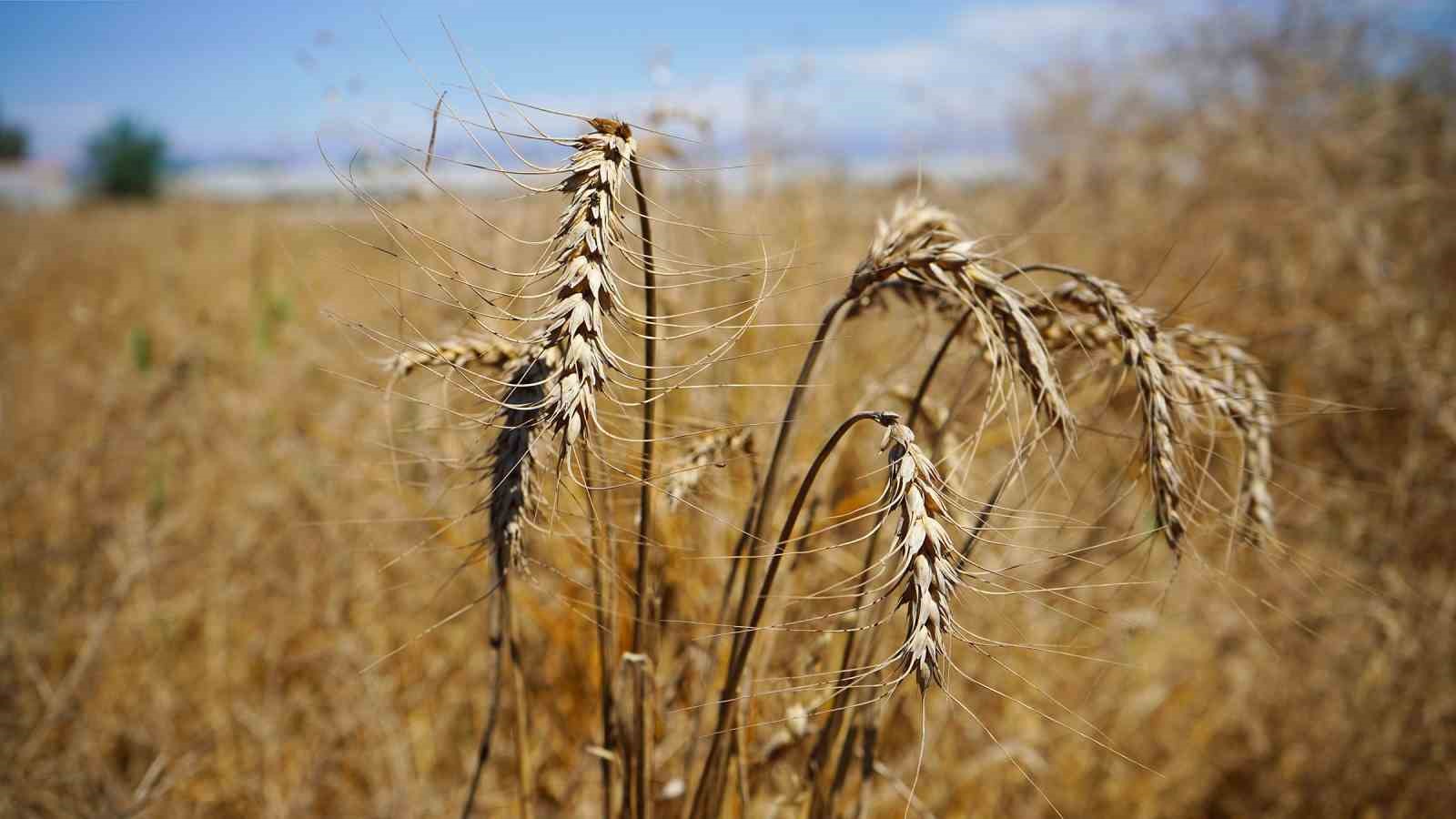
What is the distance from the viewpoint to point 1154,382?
95 cm

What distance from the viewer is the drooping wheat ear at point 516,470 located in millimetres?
868

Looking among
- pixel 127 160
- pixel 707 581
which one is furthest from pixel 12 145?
pixel 127 160

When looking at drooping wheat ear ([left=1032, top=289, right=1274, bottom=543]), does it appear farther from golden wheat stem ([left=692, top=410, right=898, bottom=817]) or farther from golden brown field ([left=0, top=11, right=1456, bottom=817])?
golden wheat stem ([left=692, top=410, right=898, bottom=817])

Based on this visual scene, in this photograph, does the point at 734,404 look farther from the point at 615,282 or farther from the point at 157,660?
the point at 157,660

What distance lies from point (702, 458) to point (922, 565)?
1.47 ft

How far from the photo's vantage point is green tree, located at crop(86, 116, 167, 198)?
2309cm

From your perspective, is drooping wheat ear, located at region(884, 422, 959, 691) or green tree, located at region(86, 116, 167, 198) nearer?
drooping wheat ear, located at region(884, 422, 959, 691)

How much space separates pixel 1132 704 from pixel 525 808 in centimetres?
199

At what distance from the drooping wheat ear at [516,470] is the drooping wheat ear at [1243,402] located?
2.85 ft

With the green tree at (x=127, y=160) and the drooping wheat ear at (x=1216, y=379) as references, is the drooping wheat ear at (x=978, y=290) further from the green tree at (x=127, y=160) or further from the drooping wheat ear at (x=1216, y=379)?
the green tree at (x=127, y=160)

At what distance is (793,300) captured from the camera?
3162 mm

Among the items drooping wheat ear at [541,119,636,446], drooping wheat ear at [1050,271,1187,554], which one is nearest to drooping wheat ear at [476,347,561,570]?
drooping wheat ear at [541,119,636,446]

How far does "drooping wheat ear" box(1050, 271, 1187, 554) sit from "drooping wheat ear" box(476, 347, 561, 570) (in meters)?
0.65

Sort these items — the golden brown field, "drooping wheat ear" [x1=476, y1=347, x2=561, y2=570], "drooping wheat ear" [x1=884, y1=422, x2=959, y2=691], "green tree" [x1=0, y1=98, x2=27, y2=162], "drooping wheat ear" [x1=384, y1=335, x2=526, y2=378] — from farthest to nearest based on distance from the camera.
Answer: "green tree" [x1=0, y1=98, x2=27, y2=162] < the golden brown field < "drooping wheat ear" [x1=384, y1=335, x2=526, y2=378] < "drooping wheat ear" [x1=476, y1=347, x2=561, y2=570] < "drooping wheat ear" [x1=884, y1=422, x2=959, y2=691]
